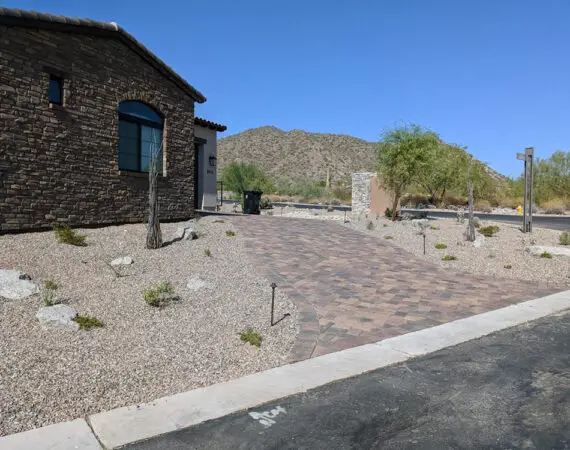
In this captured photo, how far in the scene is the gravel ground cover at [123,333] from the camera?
4949 millimetres

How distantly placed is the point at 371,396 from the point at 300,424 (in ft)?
3.36

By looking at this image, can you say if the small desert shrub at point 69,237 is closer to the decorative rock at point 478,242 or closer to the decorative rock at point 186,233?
the decorative rock at point 186,233

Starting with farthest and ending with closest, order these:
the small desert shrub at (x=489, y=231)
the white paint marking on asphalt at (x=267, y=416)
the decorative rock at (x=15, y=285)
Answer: the small desert shrub at (x=489, y=231) < the decorative rock at (x=15, y=285) < the white paint marking on asphalt at (x=267, y=416)

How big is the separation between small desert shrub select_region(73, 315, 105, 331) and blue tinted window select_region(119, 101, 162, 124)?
8.81 meters

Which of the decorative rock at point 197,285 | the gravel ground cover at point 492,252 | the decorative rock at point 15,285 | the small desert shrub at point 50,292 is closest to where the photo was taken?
the small desert shrub at point 50,292

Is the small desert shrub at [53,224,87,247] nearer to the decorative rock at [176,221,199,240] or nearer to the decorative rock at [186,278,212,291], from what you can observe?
the decorative rock at [176,221,199,240]

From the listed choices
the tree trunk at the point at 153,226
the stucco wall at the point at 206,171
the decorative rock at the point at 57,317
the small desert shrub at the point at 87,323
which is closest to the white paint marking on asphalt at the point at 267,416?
the small desert shrub at the point at 87,323

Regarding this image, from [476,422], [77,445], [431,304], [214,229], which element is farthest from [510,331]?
[214,229]

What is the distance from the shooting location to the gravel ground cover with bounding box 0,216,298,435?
195 inches

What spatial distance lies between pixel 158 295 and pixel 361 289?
4.23 m

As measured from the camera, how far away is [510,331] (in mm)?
7598

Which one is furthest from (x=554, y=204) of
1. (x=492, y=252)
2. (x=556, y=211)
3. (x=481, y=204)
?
(x=492, y=252)

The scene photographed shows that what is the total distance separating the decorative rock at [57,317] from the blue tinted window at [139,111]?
8594 millimetres

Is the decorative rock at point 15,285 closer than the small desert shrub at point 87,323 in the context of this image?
No
